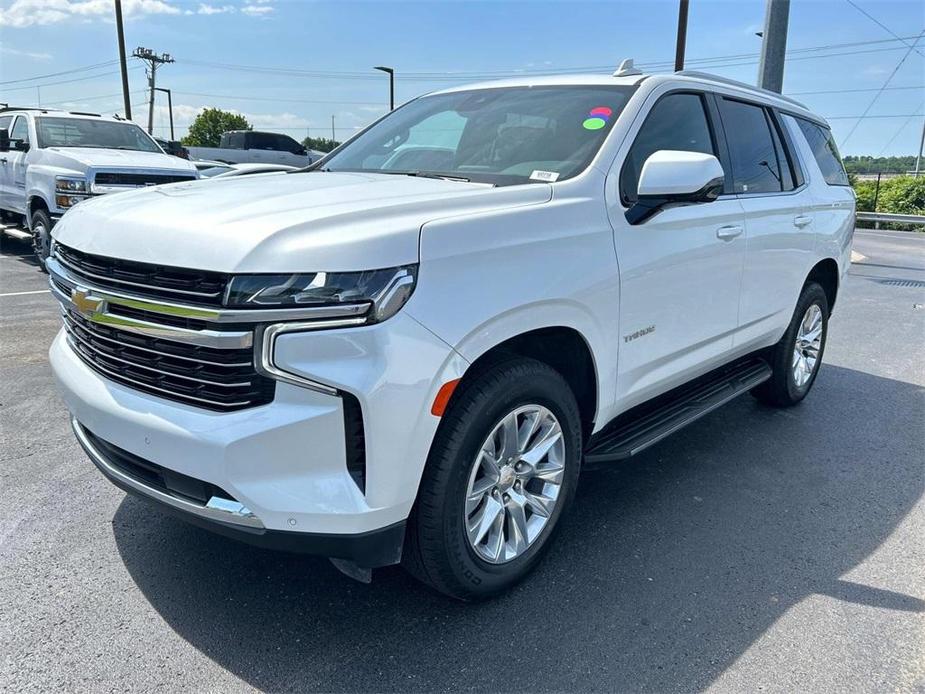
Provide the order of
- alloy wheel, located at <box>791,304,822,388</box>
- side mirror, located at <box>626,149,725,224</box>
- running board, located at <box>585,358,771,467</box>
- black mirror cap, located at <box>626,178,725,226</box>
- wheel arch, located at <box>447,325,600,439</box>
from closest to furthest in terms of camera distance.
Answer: wheel arch, located at <box>447,325,600,439</box>, side mirror, located at <box>626,149,725,224</box>, black mirror cap, located at <box>626,178,725,226</box>, running board, located at <box>585,358,771,467</box>, alloy wheel, located at <box>791,304,822,388</box>

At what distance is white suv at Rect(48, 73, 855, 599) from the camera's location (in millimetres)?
2117

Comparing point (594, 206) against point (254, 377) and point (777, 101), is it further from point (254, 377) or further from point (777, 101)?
point (777, 101)

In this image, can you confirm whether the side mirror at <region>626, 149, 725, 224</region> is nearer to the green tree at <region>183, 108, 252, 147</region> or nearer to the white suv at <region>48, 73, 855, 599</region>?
the white suv at <region>48, 73, 855, 599</region>

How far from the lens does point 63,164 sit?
8820 millimetres

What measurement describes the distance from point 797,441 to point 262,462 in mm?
3628

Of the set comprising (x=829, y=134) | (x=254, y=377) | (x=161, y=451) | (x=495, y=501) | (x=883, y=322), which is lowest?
(x=883, y=322)

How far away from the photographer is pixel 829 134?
5.56 meters

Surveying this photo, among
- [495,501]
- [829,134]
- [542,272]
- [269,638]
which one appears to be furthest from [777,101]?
[269,638]

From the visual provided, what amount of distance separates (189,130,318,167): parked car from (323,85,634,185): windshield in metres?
A: 27.4

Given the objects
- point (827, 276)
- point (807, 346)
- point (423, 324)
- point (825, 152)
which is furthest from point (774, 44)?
point (423, 324)

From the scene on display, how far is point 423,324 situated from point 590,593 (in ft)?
4.46

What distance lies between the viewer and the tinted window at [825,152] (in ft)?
16.6

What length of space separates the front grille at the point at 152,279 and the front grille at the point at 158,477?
1.82ft

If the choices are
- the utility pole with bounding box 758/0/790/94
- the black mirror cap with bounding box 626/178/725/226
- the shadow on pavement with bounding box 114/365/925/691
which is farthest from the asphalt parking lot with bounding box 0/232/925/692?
the utility pole with bounding box 758/0/790/94
